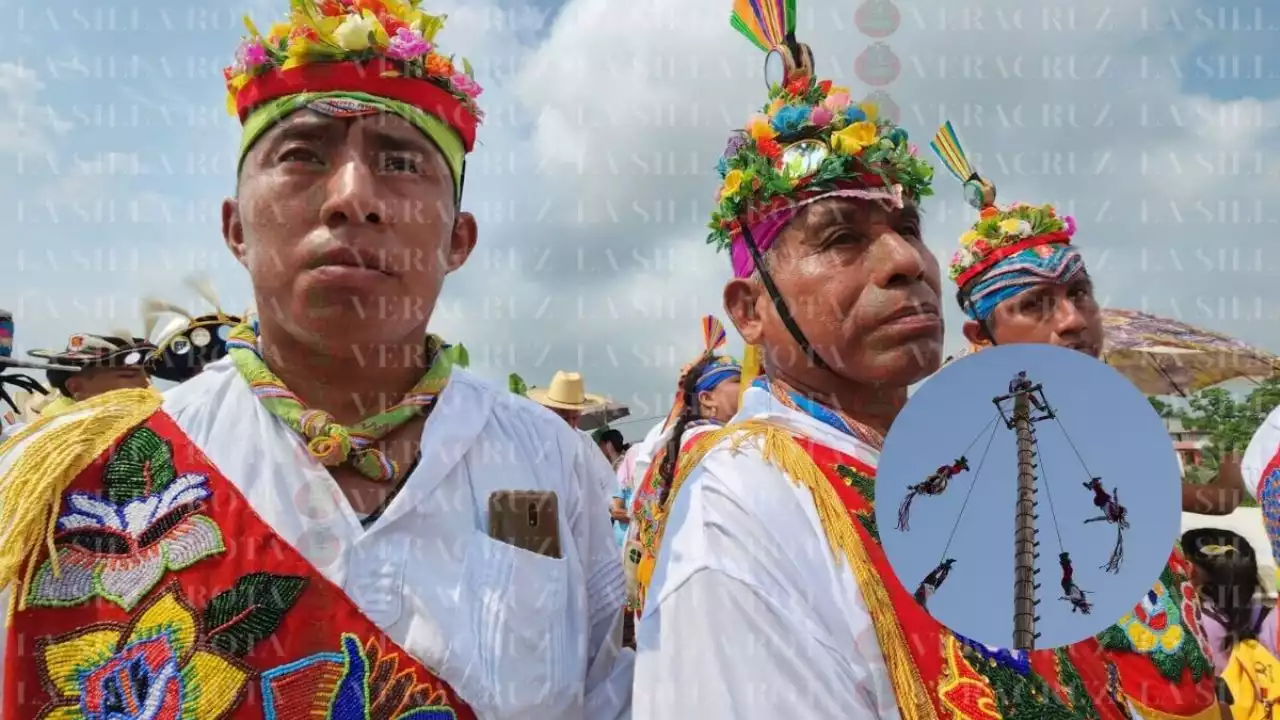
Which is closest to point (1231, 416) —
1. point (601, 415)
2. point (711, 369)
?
point (601, 415)

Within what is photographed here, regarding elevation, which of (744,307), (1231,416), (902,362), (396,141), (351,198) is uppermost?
(396,141)

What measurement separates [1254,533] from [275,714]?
27.2 feet

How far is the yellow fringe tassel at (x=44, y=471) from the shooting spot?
147 centimetres

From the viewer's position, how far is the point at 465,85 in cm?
203

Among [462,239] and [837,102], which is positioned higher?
[837,102]

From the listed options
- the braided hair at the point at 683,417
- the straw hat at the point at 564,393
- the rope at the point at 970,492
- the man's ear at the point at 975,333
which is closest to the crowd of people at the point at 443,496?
the rope at the point at 970,492

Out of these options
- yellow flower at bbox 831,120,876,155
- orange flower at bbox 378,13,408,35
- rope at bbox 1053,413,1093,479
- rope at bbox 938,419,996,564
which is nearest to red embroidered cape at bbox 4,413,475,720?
rope at bbox 938,419,996,564

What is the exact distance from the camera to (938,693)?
1.50 metres

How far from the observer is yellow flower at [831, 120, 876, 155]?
79.7 inches

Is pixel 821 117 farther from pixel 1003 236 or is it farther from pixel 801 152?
pixel 1003 236

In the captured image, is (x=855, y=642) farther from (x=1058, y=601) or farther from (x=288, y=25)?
(x=288, y=25)

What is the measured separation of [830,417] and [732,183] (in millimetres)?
662

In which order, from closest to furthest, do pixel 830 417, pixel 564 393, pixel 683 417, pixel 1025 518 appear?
pixel 1025 518
pixel 830 417
pixel 683 417
pixel 564 393

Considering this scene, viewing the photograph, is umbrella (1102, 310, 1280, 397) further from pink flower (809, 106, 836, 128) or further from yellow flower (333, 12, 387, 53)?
yellow flower (333, 12, 387, 53)
